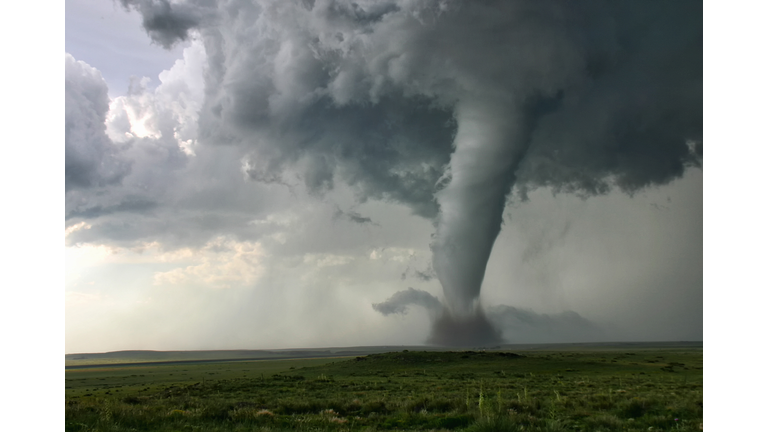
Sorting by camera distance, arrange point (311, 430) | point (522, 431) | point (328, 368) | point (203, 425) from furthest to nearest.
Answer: point (328, 368) < point (203, 425) < point (311, 430) < point (522, 431)

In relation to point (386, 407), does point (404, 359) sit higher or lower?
lower

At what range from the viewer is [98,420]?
15898 millimetres

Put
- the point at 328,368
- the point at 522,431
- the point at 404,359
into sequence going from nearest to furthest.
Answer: the point at 522,431, the point at 328,368, the point at 404,359

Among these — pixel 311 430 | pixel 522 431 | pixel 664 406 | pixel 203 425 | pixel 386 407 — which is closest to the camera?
pixel 522 431

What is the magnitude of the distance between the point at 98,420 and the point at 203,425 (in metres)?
4.17

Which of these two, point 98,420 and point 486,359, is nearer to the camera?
point 98,420
